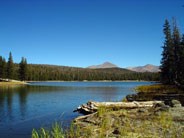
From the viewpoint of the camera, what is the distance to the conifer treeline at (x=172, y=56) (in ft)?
194

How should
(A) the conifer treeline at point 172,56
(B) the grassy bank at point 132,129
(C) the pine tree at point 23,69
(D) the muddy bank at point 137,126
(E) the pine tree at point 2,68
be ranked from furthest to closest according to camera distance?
(C) the pine tree at point 23,69
(E) the pine tree at point 2,68
(A) the conifer treeline at point 172,56
(D) the muddy bank at point 137,126
(B) the grassy bank at point 132,129

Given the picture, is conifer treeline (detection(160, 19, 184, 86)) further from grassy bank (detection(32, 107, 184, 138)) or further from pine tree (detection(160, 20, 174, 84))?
grassy bank (detection(32, 107, 184, 138))

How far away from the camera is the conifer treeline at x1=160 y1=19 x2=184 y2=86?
59188 millimetres

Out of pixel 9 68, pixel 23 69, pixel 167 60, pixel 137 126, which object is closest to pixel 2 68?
pixel 9 68

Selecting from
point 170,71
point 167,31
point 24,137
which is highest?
point 167,31

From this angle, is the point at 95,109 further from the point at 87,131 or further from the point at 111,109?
the point at 87,131

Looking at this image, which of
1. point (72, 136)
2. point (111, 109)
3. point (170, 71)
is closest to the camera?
point (72, 136)

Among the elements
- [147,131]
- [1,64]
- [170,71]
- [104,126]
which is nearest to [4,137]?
[104,126]

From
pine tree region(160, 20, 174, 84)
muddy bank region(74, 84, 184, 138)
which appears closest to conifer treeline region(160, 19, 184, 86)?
pine tree region(160, 20, 174, 84)

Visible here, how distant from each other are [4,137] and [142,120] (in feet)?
26.2

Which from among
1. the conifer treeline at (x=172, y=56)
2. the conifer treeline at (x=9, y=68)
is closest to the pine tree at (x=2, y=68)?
the conifer treeline at (x=9, y=68)

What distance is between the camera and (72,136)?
12.1 m

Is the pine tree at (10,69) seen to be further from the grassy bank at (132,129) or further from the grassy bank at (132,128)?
the grassy bank at (132,129)

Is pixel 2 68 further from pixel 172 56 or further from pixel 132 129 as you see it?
pixel 132 129
